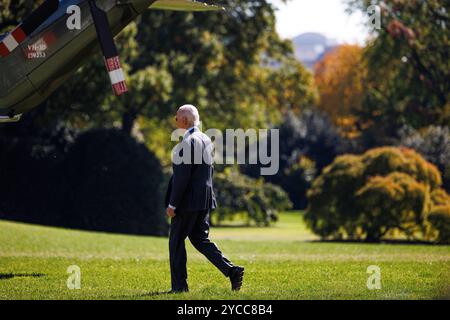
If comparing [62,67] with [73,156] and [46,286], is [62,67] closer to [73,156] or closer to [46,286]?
[46,286]

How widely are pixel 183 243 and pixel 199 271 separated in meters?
2.81

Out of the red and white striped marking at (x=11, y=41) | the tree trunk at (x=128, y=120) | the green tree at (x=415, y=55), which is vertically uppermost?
the green tree at (x=415, y=55)

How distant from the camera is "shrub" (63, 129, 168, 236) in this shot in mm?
26891

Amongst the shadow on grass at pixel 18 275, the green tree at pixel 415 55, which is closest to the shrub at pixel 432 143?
the green tree at pixel 415 55

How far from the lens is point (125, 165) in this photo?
1062 inches

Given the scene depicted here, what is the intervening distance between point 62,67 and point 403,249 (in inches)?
400

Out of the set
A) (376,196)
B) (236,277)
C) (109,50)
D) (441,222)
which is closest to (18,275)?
(109,50)

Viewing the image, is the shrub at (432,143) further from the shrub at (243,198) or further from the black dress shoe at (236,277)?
the black dress shoe at (236,277)

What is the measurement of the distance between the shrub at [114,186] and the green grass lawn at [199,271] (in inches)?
210

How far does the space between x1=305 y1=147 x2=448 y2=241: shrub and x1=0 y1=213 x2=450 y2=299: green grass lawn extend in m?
4.13

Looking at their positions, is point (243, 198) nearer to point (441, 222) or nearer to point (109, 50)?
point (441, 222)

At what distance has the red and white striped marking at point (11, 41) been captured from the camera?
45.0ft

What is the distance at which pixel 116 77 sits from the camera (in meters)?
12.8
